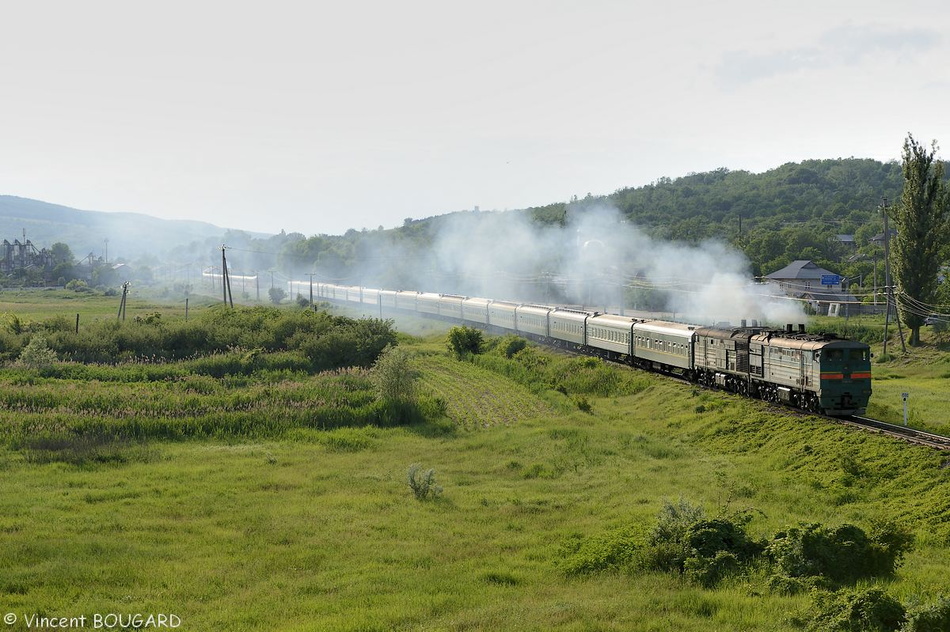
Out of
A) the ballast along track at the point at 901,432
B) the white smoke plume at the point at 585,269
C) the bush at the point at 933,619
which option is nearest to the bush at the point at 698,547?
the bush at the point at 933,619

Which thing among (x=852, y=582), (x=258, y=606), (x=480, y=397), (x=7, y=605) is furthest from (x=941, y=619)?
(x=480, y=397)

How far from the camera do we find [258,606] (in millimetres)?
14289

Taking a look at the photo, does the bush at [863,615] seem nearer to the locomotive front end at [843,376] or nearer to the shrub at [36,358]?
the locomotive front end at [843,376]

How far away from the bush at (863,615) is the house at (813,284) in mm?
68158

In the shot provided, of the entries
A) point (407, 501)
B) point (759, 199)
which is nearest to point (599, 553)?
point (407, 501)

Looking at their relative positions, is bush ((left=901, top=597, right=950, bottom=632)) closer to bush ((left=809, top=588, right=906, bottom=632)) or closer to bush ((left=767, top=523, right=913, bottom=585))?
bush ((left=809, top=588, right=906, bottom=632))

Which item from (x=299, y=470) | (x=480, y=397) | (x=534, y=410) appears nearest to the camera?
(x=299, y=470)

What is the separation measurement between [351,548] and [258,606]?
394cm

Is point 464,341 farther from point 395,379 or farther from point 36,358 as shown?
point 36,358

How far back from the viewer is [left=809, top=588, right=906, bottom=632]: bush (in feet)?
39.0

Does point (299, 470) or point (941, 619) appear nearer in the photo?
point (941, 619)

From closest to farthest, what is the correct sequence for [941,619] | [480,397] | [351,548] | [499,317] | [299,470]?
[941,619], [351,548], [299,470], [480,397], [499,317]

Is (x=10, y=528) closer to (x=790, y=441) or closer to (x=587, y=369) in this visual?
(x=790, y=441)

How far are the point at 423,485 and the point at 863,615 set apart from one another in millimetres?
12980
